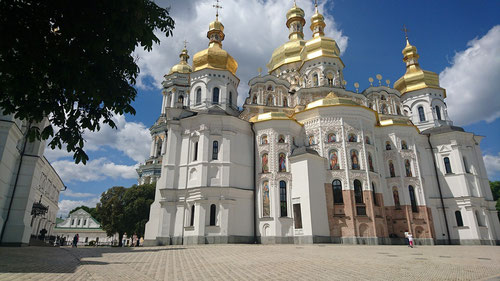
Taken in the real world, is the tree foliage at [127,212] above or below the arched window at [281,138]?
below

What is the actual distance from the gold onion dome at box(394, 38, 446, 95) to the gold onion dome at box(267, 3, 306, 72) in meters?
13.3

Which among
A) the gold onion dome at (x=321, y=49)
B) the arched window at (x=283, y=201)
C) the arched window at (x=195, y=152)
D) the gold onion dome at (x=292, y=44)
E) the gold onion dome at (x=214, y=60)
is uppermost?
the gold onion dome at (x=292, y=44)

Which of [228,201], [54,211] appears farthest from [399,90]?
[54,211]

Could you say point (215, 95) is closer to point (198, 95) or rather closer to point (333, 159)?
point (198, 95)

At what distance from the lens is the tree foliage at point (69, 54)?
5668mm

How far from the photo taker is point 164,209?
2520 cm

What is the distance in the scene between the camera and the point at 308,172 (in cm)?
2453

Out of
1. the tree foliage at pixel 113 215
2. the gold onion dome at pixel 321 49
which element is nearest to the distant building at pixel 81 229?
the tree foliage at pixel 113 215

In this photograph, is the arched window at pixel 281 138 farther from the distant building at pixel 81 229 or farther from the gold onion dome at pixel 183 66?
the distant building at pixel 81 229

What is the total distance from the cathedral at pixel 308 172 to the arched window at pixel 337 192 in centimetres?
8

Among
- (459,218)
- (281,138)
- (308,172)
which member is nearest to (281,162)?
(281,138)

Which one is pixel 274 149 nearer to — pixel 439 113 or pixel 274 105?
pixel 274 105

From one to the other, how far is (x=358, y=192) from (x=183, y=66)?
37.6m

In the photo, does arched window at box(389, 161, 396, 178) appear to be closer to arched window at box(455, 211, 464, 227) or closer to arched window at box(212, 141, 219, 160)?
arched window at box(455, 211, 464, 227)
